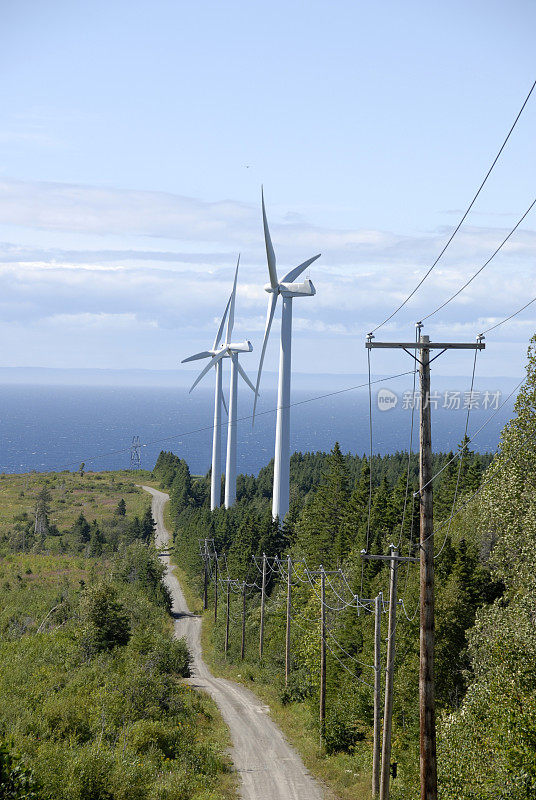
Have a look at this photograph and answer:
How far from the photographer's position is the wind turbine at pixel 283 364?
3002 inches

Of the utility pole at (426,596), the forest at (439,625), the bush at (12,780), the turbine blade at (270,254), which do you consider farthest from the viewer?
the turbine blade at (270,254)

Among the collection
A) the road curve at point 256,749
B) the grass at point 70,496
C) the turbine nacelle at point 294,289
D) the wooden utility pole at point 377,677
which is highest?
the turbine nacelle at point 294,289

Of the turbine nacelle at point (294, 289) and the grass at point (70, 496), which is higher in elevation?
the turbine nacelle at point (294, 289)

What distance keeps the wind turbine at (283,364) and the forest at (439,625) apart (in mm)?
4289

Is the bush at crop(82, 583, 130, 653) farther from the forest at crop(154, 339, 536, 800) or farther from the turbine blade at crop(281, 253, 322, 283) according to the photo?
the turbine blade at crop(281, 253, 322, 283)

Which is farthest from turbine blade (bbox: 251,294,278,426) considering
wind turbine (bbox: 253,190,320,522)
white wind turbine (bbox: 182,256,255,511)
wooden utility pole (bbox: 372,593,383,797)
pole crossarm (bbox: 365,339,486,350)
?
pole crossarm (bbox: 365,339,486,350)

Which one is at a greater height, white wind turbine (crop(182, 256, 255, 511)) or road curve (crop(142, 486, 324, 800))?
white wind turbine (crop(182, 256, 255, 511))
